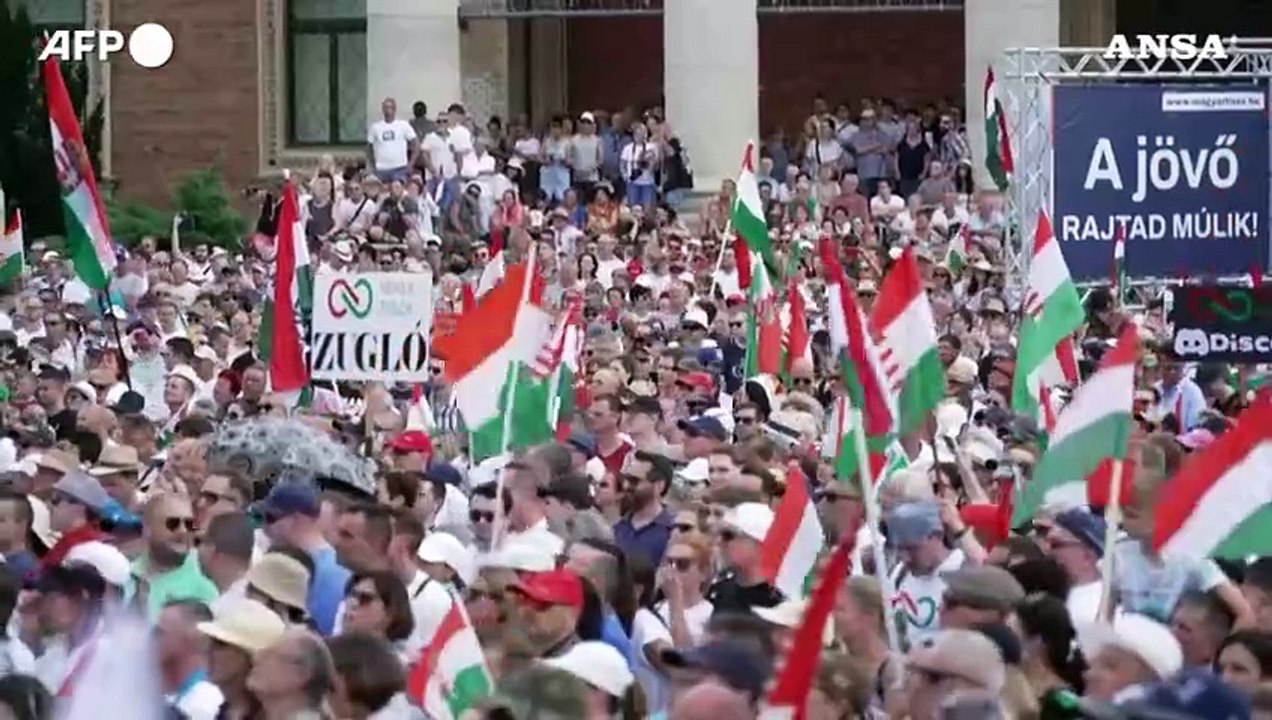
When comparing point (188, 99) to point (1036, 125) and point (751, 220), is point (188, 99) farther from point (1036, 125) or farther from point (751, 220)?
point (751, 220)

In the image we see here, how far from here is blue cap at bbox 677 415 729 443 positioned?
15.0 meters

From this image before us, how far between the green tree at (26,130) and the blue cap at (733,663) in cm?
2673

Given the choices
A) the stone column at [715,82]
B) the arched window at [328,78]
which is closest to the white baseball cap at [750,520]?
the stone column at [715,82]

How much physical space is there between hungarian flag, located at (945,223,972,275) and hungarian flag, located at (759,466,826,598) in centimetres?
1587

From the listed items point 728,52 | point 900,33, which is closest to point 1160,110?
point 728,52

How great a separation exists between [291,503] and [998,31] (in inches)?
940

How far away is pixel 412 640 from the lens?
9812mm

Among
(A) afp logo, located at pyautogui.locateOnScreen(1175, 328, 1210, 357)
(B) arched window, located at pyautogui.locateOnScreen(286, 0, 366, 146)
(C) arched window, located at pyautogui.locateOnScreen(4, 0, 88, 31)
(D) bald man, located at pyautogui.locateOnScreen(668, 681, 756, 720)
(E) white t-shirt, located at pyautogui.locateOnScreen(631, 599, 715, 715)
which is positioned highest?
(C) arched window, located at pyautogui.locateOnScreen(4, 0, 88, 31)

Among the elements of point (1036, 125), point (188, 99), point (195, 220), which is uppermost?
point (188, 99)

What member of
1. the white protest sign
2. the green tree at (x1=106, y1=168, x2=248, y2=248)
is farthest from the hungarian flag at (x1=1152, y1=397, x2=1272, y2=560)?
→ the green tree at (x1=106, y1=168, x2=248, y2=248)

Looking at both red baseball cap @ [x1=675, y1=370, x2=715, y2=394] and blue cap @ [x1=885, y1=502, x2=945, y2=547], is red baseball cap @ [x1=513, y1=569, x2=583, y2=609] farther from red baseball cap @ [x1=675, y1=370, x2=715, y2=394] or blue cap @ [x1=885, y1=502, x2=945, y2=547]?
red baseball cap @ [x1=675, y1=370, x2=715, y2=394]

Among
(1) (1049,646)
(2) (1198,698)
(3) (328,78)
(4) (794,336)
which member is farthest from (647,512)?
(3) (328,78)

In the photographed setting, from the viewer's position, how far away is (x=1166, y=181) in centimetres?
2066

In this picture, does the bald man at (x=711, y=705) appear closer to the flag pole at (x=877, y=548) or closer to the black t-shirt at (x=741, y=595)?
the flag pole at (x=877, y=548)
